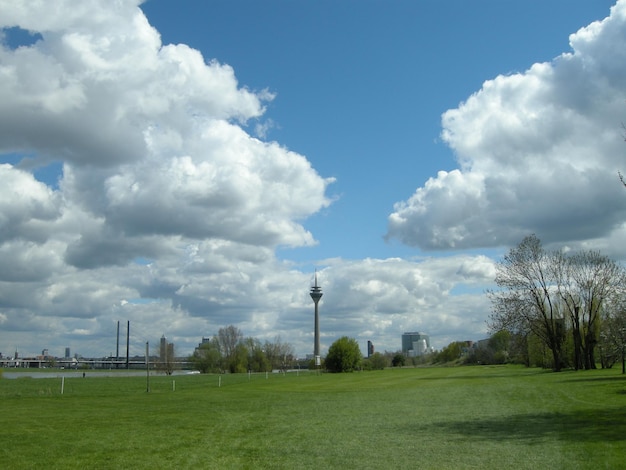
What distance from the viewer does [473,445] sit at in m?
16.1

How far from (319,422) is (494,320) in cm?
4815

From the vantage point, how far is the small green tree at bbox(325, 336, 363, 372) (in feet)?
389

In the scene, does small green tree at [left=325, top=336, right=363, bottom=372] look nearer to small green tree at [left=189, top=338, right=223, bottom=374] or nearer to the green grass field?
small green tree at [left=189, top=338, right=223, bottom=374]

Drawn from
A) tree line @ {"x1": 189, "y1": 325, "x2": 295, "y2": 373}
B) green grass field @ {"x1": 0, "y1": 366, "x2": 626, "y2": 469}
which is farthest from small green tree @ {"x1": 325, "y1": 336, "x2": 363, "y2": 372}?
green grass field @ {"x1": 0, "y1": 366, "x2": 626, "y2": 469}

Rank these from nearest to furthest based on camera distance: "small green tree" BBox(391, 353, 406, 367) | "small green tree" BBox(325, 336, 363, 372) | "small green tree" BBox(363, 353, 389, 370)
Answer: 1. "small green tree" BBox(325, 336, 363, 372)
2. "small green tree" BBox(363, 353, 389, 370)
3. "small green tree" BBox(391, 353, 406, 367)

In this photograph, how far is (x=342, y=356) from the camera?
118375 mm

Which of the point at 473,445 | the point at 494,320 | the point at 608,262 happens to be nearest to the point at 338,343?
the point at 494,320

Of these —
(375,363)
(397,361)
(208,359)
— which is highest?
(208,359)

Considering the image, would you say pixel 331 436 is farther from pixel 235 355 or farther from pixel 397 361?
pixel 397 361

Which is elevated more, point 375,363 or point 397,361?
point 375,363

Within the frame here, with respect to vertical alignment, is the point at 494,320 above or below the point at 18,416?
above

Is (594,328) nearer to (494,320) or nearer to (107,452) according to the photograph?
(494,320)

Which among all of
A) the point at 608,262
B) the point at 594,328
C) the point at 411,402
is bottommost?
the point at 411,402

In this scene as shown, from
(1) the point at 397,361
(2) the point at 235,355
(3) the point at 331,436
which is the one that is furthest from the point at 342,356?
(3) the point at 331,436
